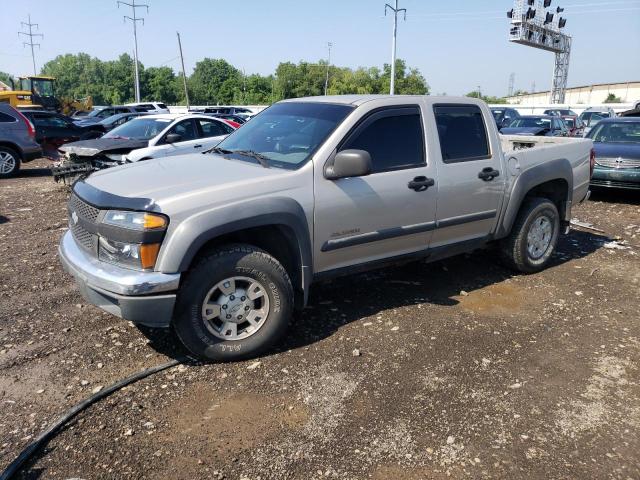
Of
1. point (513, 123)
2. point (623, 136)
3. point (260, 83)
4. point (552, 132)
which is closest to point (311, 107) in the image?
point (623, 136)

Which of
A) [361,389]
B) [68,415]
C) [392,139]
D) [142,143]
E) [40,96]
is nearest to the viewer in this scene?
[68,415]

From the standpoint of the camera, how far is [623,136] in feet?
35.6

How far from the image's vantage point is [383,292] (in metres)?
5.27

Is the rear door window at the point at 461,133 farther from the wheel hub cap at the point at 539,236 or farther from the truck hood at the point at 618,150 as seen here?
the truck hood at the point at 618,150

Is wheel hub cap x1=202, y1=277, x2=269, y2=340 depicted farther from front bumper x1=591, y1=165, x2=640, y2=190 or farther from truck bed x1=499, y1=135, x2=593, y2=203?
front bumper x1=591, y1=165, x2=640, y2=190

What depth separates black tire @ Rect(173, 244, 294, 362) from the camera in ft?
11.7

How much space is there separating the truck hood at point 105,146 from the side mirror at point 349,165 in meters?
7.10

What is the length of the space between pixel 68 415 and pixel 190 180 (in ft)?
5.57

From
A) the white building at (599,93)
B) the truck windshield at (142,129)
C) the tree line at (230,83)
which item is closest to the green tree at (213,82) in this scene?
the tree line at (230,83)

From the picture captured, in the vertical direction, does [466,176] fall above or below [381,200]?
above

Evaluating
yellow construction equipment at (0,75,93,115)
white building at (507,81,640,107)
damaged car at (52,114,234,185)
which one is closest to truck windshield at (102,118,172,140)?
damaged car at (52,114,234,185)

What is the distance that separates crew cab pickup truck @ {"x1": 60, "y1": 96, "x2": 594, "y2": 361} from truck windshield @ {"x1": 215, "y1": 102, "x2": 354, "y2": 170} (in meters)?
0.02

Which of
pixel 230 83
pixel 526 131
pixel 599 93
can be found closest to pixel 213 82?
pixel 230 83

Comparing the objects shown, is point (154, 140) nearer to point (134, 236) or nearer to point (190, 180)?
point (190, 180)
